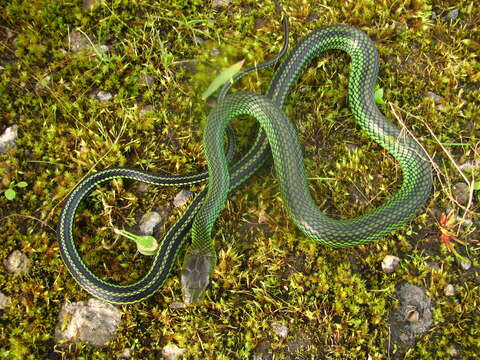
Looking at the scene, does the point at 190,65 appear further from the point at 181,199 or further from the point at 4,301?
the point at 4,301

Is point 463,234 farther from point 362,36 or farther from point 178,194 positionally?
point 178,194

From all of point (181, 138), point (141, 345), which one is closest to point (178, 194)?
point (181, 138)

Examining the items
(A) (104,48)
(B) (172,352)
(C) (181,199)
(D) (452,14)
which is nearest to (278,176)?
(C) (181,199)

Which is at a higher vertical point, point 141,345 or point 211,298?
point 211,298

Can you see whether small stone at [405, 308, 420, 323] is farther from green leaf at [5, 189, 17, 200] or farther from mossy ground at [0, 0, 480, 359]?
green leaf at [5, 189, 17, 200]

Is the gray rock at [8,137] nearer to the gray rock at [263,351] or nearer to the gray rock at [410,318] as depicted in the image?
the gray rock at [263,351]

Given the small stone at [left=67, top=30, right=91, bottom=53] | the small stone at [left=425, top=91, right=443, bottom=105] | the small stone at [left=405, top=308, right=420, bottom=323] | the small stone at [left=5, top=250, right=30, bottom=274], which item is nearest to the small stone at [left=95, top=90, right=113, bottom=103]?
the small stone at [left=67, top=30, right=91, bottom=53]

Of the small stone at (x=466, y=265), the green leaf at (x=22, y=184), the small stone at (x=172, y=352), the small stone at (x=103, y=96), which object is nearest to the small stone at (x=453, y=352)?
the small stone at (x=466, y=265)
